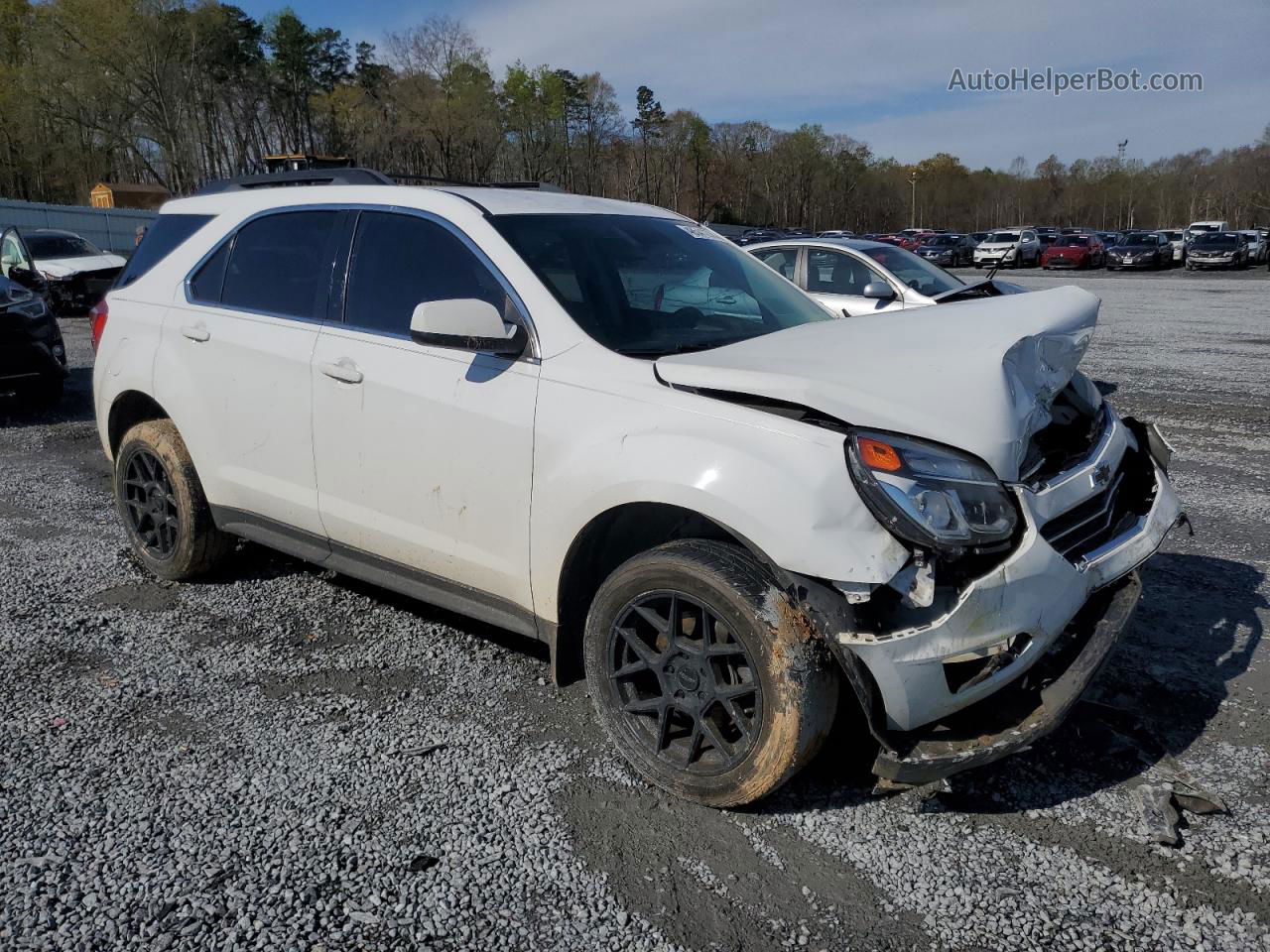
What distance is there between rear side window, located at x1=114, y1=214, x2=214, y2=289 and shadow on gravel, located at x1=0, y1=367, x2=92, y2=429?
5.23m

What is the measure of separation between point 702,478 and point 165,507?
3247 millimetres

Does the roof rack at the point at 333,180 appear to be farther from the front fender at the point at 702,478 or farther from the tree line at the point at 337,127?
the tree line at the point at 337,127

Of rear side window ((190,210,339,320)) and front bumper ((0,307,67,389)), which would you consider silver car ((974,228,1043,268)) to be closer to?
front bumper ((0,307,67,389))

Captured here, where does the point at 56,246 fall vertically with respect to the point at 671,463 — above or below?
above

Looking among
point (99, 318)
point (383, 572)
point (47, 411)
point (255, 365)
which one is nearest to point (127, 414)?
point (99, 318)

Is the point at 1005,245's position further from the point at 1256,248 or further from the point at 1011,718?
the point at 1011,718

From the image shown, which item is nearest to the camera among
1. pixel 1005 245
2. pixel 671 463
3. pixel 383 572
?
pixel 671 463

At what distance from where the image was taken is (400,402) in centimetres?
357

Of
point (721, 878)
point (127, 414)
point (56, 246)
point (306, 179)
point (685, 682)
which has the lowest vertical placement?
point (721, 878)

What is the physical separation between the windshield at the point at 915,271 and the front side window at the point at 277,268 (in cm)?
697

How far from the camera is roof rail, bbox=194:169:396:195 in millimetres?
A: 4242

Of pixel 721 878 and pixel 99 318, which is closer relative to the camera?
pixel 721 878

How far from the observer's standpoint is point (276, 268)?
4.25 meters

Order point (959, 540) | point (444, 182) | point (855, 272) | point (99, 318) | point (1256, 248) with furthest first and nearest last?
point (1256, 248) < point (855, 272) < point (99, 318) < point (444, 182) < point (959, 540)
